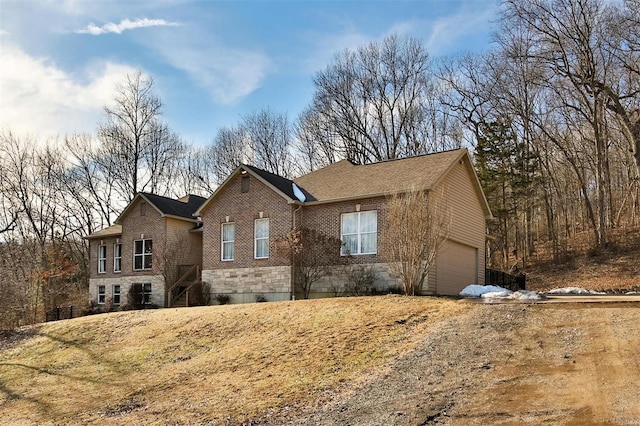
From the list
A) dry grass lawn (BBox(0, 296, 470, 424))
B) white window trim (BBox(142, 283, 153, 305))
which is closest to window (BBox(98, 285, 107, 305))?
white window trim (BBox(142, 283, 153, 305))

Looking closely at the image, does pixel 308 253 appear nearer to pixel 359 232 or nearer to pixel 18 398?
pixel 359 232

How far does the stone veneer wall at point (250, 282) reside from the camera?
20.6 metres

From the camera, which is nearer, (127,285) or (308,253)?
(308,253)

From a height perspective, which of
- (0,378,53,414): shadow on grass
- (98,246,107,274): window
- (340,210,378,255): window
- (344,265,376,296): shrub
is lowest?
(0,378,53,414): shadow on grass

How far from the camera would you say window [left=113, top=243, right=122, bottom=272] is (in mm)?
28453

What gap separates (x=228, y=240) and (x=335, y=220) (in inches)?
203

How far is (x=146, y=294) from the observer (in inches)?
1041

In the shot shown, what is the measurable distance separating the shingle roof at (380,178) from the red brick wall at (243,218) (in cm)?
162

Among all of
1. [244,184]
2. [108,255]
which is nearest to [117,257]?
[108,255]

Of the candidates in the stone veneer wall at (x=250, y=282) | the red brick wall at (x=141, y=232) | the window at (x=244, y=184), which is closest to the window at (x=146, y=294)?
the red brick wall at (x=141, y=232)

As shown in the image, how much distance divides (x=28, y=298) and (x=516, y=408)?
25.0m

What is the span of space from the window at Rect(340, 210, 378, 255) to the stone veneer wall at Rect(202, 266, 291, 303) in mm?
2498

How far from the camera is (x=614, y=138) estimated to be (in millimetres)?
38219

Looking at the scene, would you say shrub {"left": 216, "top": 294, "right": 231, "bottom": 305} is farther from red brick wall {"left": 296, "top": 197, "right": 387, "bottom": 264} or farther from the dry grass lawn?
red brick wall {"left": 296, "top": 197, "right": 387, "bottom": 264}
